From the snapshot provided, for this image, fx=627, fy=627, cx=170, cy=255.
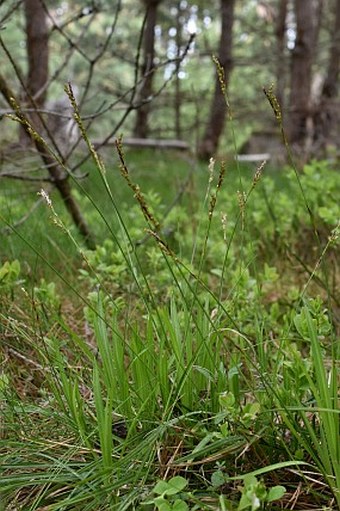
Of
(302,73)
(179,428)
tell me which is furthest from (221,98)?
(179,428)

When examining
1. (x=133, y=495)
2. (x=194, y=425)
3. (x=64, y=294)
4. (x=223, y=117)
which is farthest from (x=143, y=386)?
(x=223, y=117)

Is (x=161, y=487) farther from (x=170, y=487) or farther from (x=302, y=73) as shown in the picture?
(x=302, y=73)

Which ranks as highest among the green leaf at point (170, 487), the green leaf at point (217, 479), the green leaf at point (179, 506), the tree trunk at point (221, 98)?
the tree trunk at point (221, 98)

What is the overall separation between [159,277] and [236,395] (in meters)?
1.01

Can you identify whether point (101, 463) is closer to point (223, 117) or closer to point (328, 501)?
point (328, 501)

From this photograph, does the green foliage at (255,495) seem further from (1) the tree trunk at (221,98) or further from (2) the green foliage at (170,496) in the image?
(1) the tree trunk at (221,98)

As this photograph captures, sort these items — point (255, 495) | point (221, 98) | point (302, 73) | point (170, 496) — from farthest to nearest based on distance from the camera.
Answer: point (221, 98) < point (302, 73) < point (170, 496) < point (255, 495)

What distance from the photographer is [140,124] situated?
444 inches

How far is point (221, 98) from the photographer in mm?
10555

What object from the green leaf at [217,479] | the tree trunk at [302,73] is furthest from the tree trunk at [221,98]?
the green leaf at [217,479]

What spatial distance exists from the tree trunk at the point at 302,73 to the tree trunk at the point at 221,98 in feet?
4.30

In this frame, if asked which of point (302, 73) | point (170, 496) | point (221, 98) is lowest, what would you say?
point (170, 496)

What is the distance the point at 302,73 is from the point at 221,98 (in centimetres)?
195

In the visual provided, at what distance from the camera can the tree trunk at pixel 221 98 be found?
10000 mm
